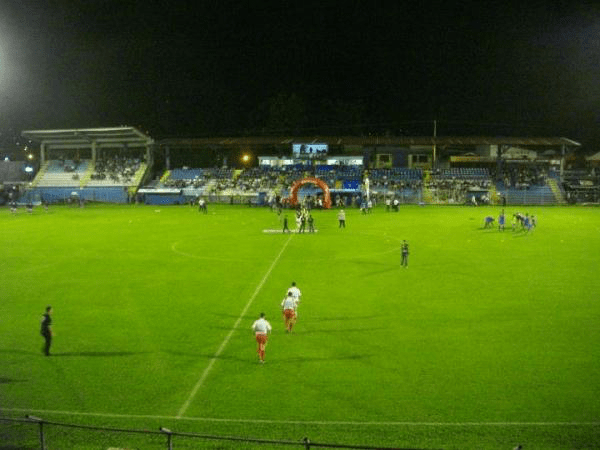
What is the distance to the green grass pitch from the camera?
9875 mm

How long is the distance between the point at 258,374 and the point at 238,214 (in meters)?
42.4

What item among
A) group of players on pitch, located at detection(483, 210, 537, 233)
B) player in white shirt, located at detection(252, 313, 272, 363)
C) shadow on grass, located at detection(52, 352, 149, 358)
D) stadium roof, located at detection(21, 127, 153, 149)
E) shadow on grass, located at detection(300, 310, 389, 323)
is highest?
stadium roof, located at detection(21, 127, 153, 149)

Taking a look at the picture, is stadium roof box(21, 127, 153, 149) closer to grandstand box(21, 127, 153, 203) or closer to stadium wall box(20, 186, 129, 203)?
grandstand box(21, 127, 153, 203)

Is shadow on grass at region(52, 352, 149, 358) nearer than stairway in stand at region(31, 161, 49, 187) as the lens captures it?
Yes

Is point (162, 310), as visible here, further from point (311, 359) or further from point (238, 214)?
point (238, 214)

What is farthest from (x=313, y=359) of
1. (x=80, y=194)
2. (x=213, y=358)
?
(x=80, y=194)

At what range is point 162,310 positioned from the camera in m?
17.4

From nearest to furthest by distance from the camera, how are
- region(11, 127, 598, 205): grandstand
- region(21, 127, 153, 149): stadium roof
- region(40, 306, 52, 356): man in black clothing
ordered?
region(40, 306, 52, 356): man in black clothing → region(11, 127, 598, 205): grandstand → region(21, 127, 153, 149): stadium roof

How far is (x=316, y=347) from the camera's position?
1376cm

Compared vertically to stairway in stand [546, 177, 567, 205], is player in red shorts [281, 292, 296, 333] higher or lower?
lower

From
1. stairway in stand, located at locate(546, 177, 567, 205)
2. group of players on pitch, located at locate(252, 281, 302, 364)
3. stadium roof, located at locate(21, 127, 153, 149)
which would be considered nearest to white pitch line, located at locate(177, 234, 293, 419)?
group of players on pitch, located at locate(252, 281, 302, 364)

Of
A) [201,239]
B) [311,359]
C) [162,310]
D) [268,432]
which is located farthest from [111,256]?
[268,432]

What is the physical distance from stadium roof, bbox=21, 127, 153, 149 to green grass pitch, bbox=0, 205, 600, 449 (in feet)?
154

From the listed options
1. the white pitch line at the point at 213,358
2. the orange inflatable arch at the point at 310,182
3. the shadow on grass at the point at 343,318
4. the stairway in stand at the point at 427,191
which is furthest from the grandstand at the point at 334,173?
the shadow on grass at the point at 343,318
